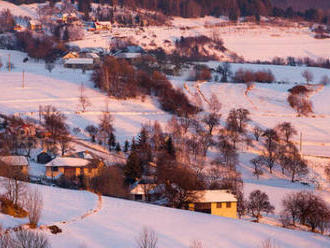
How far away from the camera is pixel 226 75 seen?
4325cm

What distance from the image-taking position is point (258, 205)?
17.5 m

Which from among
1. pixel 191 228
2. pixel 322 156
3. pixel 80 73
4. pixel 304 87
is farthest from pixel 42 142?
pixel 304 87

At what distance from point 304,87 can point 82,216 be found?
28.1 m

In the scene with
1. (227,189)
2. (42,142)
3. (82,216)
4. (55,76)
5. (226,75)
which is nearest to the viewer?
(82,216)

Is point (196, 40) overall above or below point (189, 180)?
above

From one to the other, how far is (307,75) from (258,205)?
93.1ft

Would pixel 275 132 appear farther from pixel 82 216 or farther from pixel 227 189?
pixel 82 216

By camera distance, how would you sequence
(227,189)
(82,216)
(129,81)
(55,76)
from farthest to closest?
(55,76), (129,81), (227,189), (82,216)

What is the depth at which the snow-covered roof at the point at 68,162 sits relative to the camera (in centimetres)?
2085

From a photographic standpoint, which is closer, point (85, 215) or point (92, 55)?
point (85, 215)

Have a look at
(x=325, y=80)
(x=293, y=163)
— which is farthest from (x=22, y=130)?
(x=325, y=80)

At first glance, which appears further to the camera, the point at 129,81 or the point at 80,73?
the point at 80,73

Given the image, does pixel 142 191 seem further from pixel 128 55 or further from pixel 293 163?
pixel 128 55

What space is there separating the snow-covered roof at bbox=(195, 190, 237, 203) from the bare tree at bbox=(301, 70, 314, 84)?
2724cm
